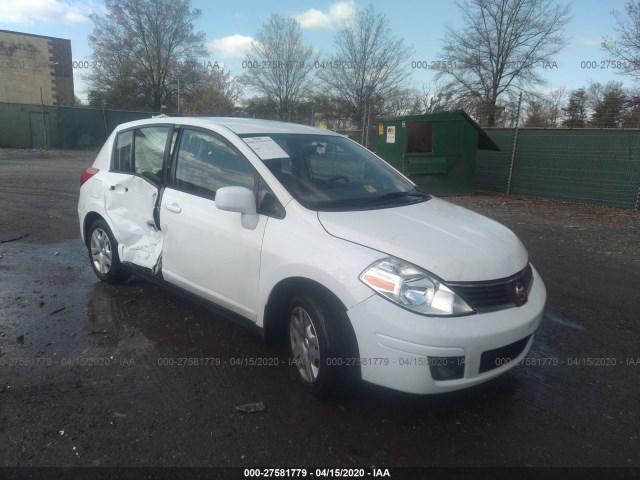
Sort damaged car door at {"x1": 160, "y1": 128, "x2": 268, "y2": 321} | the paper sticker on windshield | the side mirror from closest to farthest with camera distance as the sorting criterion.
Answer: the side mirror
damaged car door at {"x1": 160, "y1": 128, "x2": 268, "y2": 321}
the paper sticker on windshield

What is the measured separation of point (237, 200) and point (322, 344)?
3.55 ft

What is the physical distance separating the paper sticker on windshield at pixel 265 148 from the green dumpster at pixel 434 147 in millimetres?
8340

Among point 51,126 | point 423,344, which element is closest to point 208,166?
point 423,344

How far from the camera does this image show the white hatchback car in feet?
8.38

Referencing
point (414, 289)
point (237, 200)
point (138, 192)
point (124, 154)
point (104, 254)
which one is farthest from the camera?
point (104, 254)

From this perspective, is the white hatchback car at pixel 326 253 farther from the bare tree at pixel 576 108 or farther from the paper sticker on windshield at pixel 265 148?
the bare tree at pixel 576 108

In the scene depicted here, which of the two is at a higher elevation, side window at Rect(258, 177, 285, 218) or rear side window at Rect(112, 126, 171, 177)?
rear side window at Rect(112, 126, 171, 177)

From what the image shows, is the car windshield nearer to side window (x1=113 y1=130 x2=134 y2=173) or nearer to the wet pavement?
the wet pavement

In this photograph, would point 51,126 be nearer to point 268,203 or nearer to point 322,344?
point 268,203

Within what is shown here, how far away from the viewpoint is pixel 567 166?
11562 millimetres

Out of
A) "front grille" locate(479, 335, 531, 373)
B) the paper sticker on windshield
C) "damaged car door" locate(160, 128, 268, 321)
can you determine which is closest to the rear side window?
"damaged car door" locate(160, 128, 268, 321)

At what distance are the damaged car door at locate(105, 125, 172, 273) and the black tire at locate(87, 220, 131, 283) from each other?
0.51 feet

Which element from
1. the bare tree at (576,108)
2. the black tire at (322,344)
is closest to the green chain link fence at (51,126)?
the bare tree at (576,108)

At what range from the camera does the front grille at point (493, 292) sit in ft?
8.52
